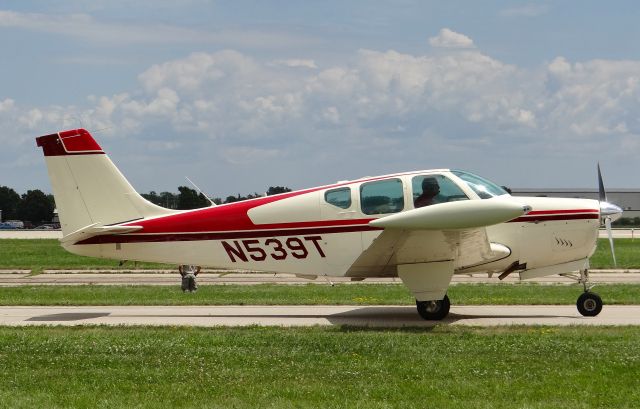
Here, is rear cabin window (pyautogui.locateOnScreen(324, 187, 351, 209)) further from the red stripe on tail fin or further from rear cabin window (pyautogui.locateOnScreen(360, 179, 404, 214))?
the red stripe on tail fin

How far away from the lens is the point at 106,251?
15.4 m

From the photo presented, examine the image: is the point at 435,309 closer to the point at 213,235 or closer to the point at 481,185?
the point at 481,185

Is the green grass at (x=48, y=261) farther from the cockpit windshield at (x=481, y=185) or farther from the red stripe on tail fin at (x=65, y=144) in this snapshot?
the cockpit windshield at (x=481, y=185)

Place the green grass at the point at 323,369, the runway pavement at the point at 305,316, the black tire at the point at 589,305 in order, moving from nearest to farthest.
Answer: the green grass at the point at 323,369
the runway pavement at the point at 305,316
the black tire at the point at 589,305

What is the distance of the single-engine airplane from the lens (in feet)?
→ 46.1

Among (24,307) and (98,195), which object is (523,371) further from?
(24,307)

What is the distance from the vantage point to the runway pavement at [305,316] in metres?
14.6

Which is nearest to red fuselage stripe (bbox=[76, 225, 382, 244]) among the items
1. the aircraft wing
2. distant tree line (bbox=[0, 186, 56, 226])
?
the aircraft wing

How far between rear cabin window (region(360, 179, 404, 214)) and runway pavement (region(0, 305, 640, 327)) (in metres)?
1.93

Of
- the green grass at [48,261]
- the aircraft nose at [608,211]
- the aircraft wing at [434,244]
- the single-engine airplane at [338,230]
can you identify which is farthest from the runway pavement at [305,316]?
the green grass at [48,261]

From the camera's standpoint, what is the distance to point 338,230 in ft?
47.8

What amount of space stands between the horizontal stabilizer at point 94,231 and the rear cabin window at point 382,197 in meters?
4.10

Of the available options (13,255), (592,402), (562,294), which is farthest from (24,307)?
(13,255)

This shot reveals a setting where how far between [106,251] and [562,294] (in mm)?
10031
